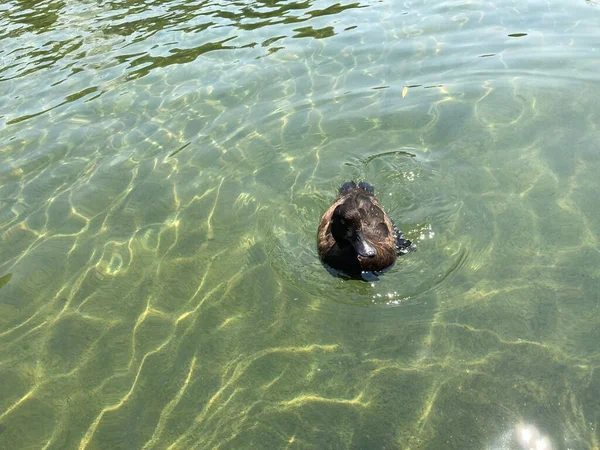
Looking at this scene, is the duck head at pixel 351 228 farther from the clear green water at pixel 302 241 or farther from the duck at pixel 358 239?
the clear green water at pixel 302 241

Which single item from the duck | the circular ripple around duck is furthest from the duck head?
the circular ripple around duck

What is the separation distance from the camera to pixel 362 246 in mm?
5543

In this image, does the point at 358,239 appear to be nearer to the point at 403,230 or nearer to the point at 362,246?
the point at 362,246

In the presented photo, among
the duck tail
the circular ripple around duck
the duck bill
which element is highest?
the duck bill

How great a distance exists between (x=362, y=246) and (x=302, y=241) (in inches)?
43.4

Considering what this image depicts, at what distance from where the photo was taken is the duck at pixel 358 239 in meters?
5.62

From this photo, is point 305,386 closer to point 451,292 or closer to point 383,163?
point 451,292

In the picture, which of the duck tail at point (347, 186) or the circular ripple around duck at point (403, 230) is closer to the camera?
the circular ripple around duck at point (403, 230)

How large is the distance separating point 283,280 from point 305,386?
1388 mm

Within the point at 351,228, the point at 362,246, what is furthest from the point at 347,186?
the point at 362,246

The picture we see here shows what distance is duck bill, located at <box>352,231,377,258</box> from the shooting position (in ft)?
18.0

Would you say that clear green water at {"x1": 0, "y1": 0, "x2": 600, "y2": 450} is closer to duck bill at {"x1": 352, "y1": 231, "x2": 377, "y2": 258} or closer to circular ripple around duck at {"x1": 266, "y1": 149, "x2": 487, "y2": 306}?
circular ripple around duck at {"x1": 266, "y1": 149, "x2": 487, "y2": 306}

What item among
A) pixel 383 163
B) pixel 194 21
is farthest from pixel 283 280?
pixel 194 21

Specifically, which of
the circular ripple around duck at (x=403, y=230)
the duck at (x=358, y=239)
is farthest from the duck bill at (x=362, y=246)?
the circular ripple around duck at (x=403, y=230)
